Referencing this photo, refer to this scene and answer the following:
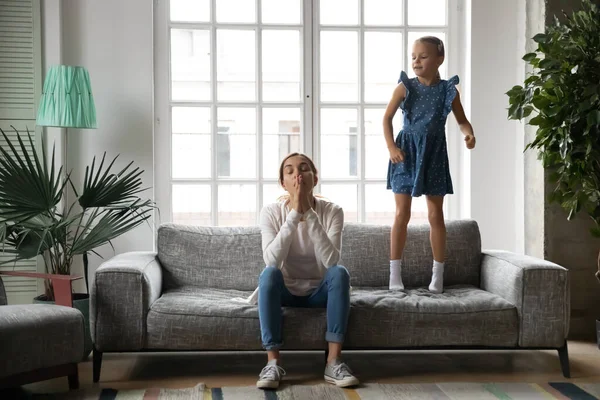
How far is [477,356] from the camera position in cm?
393

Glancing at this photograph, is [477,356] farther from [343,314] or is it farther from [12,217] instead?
[12,217]

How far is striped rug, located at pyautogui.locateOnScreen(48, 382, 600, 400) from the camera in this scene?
10.3 feet

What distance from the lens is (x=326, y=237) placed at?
3514mm

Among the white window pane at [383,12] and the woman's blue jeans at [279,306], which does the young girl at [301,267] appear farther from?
the white window pane at [383,12]

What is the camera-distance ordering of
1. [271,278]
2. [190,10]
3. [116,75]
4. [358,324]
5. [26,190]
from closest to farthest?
[271,278] < [358,324] < [26,190] < [116,75] < [190,10]

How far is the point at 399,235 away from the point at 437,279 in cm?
28

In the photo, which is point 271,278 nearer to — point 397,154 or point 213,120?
point 397,154

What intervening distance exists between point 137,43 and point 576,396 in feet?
9.82

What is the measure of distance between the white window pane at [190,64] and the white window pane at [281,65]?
35 centimetres

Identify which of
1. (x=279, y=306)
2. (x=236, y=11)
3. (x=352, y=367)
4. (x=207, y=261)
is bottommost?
(x=352, y=367)

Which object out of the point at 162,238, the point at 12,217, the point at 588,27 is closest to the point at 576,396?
the point at 588,27

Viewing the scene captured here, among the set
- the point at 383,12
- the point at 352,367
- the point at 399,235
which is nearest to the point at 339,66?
the point at 383,12

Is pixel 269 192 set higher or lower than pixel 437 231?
higher

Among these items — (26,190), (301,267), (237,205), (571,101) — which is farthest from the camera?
(237,205)
